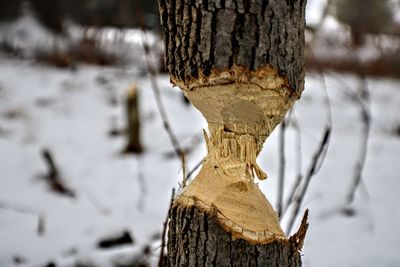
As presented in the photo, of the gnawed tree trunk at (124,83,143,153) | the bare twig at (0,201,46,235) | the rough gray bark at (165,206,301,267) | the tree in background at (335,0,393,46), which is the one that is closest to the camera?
the rough gray bark at (165,206,301,267)

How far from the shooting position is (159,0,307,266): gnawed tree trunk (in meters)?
0.99

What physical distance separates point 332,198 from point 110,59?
6.40m

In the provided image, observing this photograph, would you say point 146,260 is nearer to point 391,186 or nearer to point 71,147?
point 391,186

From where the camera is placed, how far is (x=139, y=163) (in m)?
4.04

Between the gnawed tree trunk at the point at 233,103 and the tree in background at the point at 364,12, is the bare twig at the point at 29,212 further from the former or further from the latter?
the tree in background at the point at 364,12

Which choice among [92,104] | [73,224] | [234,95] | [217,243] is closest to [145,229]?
[73,224]

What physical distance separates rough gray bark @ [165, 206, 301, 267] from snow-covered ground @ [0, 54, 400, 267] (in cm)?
123

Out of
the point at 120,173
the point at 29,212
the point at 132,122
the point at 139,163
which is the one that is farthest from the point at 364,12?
the point at 29,212

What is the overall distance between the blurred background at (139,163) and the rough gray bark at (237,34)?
509mm

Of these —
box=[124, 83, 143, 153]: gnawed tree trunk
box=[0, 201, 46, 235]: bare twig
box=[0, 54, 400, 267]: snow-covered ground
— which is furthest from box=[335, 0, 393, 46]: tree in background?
box=[0, 201, 46, 235]: bare twig

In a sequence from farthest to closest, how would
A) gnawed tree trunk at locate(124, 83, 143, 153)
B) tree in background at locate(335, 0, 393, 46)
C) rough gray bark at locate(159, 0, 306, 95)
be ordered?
tree in background at locate(335, 0, 393, 46), gnawed tree trunk at locate(124, 83, 143, 153), rough gray bark at locate(159, 0, 306, 95)

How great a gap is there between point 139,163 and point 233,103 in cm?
309

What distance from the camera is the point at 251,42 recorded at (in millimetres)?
985

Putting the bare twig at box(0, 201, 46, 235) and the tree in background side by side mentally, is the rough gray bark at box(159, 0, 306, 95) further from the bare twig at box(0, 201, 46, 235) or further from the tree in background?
the tree in background
